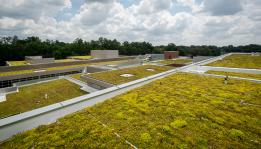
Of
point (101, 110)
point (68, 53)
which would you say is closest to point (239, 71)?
point (101, 110)

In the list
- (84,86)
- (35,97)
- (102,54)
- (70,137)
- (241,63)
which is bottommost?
(35,97)

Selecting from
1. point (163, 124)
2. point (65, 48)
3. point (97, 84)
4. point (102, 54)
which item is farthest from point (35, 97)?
point (65, 48)

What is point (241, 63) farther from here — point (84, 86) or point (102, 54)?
point (102, 54)

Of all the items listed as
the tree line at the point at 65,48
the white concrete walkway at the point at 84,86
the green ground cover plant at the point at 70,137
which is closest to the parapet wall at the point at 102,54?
the tree line at the point at 65,48

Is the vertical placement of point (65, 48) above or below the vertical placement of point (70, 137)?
above

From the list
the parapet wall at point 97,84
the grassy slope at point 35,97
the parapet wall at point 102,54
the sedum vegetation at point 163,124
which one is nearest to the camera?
the sedum vegetation at point 163,124

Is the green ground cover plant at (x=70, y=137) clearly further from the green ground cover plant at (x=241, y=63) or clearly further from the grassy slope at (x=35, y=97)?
the green ground cover plant at (x=241, y=63)

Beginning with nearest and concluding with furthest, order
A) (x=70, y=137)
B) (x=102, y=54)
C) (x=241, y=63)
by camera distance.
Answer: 1. (x=70, y=137)
2. (x=241, y=63)
3. (x=102, y=54)
